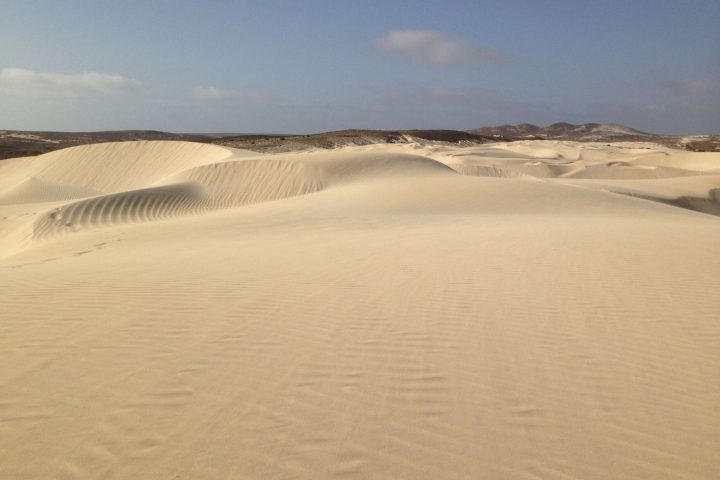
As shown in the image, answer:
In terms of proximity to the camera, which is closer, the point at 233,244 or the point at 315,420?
the point at 315,420

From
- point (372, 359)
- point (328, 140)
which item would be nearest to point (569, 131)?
point (328, 140)

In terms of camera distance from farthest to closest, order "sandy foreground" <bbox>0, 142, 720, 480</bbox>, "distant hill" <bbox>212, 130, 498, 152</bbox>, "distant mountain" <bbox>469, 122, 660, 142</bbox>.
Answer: "distant mountain" <bbox>469, 122, 660, 142</bbox> → "distant hill" <bbox>212, 130, 498, 152</bbox> → "sandy foreground" <bbox>0, 142, 720, 480</bbox>

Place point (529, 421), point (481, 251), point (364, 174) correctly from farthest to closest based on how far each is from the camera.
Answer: point (364, 174) → point (481, 251) → point (529, 421)

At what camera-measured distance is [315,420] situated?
121 inches

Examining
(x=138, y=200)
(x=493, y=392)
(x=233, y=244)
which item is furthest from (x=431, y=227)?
(x=138, y=200)

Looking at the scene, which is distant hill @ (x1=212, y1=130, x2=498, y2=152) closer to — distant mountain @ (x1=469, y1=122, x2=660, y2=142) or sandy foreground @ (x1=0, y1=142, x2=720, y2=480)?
sandy foreground @ (x1=0, y1=142, x2=720, y2=480)

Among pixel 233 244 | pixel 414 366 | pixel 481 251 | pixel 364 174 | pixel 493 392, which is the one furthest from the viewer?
pixel 364 174

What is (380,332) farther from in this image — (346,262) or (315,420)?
(346,262)

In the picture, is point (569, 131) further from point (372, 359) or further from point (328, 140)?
point (372, 359)

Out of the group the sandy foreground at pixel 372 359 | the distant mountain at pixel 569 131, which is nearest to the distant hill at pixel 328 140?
the sandy foreground at pixel 372 359

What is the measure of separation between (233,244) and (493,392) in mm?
6684

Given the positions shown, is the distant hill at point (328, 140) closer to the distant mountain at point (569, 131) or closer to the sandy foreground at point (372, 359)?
the sandy foreground at point (372, 359)

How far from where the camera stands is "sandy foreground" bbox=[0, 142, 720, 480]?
275 cm

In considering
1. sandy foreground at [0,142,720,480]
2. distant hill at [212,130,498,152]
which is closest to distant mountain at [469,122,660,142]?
distant hill at [212,130,498,152]
